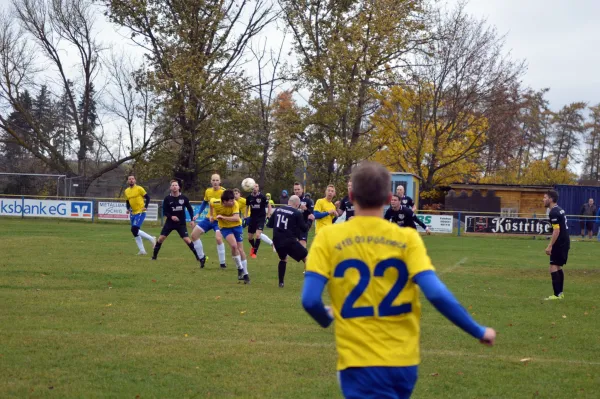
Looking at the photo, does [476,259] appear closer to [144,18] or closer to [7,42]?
[144,18]

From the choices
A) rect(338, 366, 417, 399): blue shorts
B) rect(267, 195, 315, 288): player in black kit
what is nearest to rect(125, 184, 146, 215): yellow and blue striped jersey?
rect(267, 195, 315, 288): player in black kit

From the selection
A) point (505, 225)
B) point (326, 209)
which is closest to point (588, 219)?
point (505, 225)

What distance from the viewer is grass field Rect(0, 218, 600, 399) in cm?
642

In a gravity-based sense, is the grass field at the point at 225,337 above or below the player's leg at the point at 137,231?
below

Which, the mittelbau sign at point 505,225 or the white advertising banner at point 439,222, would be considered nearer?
the mittelbau sign at point 505,225

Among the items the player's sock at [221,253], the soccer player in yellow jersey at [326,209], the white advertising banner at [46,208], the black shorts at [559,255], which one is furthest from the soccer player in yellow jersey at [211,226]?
the white advertising banner at [46,208]

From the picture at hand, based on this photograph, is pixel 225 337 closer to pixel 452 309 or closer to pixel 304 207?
pixel 452 309

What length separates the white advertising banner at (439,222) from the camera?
34312 mm

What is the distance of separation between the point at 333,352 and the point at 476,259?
13946 mm

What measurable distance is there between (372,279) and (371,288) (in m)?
0.04

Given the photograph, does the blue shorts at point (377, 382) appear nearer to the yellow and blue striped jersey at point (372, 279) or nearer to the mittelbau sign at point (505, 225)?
the yellow and blue striped jersey at point (372, 279)

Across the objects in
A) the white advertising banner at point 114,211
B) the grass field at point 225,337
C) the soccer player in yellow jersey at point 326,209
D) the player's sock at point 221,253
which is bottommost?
the grass field at point 225,337

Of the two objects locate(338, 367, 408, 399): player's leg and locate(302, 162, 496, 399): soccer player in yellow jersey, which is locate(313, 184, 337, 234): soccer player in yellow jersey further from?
locate(338, 367, 408, 399): player's leg

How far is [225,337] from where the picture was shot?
8.45m
